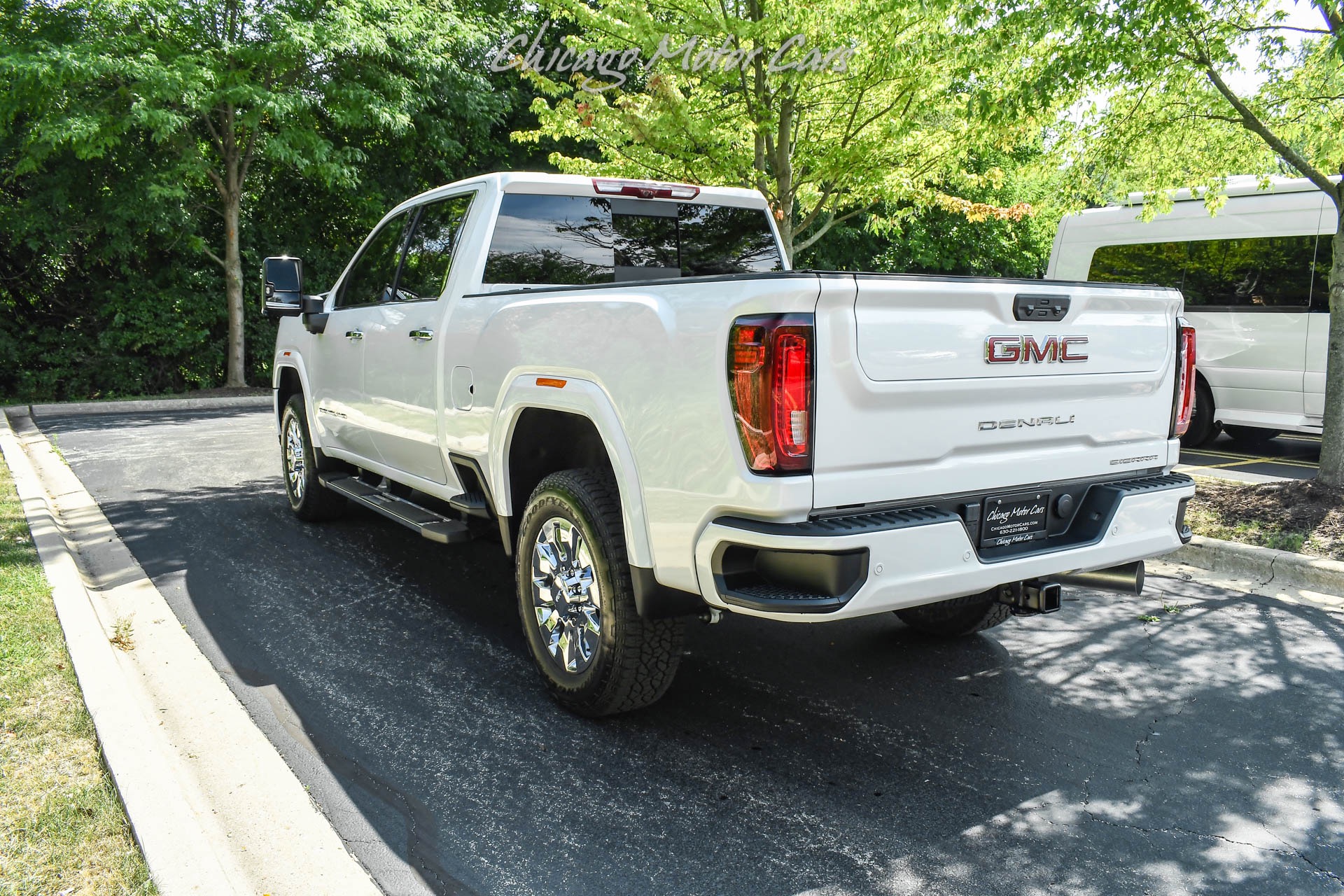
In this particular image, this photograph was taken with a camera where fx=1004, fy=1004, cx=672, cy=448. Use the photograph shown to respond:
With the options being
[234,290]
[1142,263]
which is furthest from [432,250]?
[234,290]

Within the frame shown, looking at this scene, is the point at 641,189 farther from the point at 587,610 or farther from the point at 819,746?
the point at 819,746

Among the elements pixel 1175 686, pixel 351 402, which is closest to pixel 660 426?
pixel 1175 686

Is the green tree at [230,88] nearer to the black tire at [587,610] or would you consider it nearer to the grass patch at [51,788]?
the grass patch at [51,788]

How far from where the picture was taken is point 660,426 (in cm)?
330

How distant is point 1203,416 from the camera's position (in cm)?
1109

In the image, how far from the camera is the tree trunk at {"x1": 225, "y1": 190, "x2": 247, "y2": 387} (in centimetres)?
1738

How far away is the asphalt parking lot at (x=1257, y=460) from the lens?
30.3 feet

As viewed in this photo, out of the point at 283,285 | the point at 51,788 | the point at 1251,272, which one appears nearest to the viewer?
the point at 51,788

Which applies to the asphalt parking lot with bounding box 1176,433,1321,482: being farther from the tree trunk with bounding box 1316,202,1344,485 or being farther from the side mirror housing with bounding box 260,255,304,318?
the side mirror housing with bounding box 260,255,304,318

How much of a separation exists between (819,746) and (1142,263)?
32.5ft

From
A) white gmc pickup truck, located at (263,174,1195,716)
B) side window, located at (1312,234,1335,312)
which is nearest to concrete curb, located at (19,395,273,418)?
white gmc pickup truck, located at (263,174,1195,716)

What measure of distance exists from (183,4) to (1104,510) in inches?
639

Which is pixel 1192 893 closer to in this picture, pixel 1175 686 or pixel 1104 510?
pixel 1104 510

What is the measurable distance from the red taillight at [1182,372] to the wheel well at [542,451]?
2.28 m
